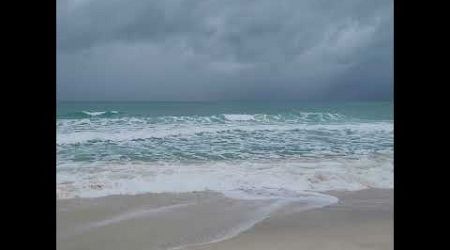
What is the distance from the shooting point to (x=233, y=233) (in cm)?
386

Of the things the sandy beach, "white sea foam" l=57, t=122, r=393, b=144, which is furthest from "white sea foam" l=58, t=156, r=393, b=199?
"white sea foam" l=57, t=122, r=393, b=144

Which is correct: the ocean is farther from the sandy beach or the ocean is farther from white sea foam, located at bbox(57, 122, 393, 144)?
the sandy beach

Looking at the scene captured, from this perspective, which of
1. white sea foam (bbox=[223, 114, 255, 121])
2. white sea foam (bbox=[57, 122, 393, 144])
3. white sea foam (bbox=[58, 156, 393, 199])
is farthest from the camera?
white sea foam (bbox=[223, 114, 255, 121])

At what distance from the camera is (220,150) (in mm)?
8828

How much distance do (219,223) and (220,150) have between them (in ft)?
15.3

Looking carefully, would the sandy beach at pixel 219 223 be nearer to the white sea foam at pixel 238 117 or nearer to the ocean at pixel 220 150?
the ocean at pixel 220 150

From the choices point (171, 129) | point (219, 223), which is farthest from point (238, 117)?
point (219, 223)

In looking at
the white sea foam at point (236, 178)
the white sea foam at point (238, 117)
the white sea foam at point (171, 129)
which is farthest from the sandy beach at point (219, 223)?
the white sea foam at point (238, 117)

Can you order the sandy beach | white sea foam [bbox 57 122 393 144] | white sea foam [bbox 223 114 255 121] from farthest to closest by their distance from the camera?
A: 1. white sea foam [bbox 223 114 255 121]
2. white sea foam [bbox 57 122 393 144]
3. the sandy beach

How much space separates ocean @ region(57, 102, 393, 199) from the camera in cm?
596

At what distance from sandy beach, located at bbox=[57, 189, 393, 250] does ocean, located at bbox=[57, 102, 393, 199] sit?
514 millimetres

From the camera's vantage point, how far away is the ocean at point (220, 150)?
596cm

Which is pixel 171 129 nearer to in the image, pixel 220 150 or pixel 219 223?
pixel 220 150
